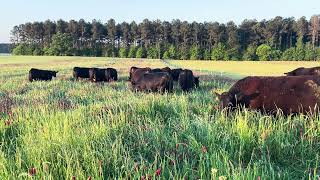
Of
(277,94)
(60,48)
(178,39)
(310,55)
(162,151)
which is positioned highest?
(178,39)

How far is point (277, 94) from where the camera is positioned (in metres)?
7.99

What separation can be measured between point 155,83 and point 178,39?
3959 inches

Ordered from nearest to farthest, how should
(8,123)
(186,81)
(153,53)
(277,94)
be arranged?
(8,123) → (277,94) → (186,81) → (153,53)

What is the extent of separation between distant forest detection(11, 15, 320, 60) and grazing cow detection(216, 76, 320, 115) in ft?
255

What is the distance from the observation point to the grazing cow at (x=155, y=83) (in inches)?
608

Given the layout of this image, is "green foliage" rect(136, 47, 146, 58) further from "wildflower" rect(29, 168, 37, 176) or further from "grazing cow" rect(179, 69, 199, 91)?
"wildflower" rect(29, 168, 37, 176)

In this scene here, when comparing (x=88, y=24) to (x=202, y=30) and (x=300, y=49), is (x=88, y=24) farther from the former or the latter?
(x=300, y=49)

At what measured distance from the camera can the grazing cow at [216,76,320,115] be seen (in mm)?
7566

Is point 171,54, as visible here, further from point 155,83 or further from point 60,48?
point 155,83

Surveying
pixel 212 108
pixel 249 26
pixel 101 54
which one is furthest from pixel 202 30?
pixel 212 108

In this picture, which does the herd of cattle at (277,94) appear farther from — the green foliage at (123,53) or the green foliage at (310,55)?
the green foliage at (123,53)

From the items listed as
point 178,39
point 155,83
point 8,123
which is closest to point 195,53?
point 178,39

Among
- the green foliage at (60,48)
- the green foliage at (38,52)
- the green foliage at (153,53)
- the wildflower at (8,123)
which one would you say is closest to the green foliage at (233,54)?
the green foliage at (153,53)

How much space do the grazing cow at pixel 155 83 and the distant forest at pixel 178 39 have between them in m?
71.6
